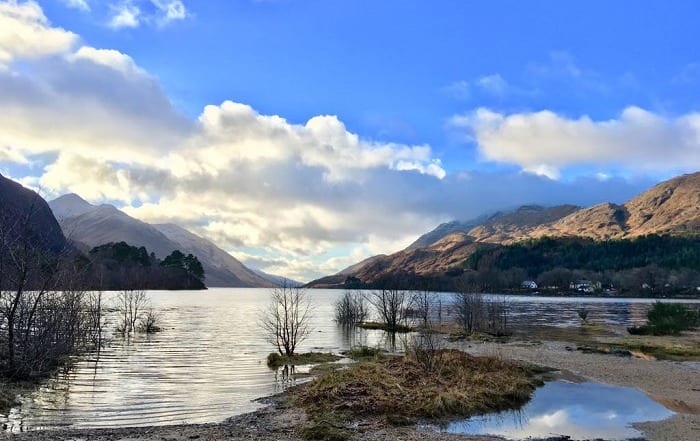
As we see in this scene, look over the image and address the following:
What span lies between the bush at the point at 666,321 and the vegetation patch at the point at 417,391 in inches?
1873

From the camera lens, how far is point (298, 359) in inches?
1790

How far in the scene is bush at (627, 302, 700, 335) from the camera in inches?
2825

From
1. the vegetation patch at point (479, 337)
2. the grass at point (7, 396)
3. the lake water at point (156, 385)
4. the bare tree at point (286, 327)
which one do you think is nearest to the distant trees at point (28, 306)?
the lake water at point (156, 385)

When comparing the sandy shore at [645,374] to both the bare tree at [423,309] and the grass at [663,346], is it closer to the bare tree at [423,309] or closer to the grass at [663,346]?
the grass at [663,346]

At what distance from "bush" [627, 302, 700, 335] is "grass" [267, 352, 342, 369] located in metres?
48.3

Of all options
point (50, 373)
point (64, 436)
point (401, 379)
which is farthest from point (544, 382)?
point (50, 373)

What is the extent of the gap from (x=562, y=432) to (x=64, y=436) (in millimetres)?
19281

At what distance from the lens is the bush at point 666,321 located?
71.8 metres

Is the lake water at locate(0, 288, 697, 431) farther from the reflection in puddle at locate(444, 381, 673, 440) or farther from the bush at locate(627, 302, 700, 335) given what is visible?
the bush at locate(627, 302, 700, 335)

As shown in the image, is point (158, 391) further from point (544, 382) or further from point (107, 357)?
point (544, 382)

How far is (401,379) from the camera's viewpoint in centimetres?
2942

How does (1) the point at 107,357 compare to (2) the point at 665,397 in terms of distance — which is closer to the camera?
(2) the point at 665,397

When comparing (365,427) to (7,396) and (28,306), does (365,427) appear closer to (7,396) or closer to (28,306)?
(7,396)

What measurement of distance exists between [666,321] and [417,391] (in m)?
60.3
